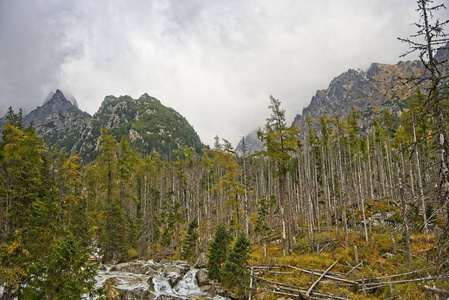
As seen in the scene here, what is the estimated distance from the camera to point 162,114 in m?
185

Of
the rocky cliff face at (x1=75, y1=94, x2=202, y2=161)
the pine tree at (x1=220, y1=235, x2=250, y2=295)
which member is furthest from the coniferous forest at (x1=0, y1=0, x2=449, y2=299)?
the rocky cliff face at (x1=75, y1=94, x2=202, y2=161)

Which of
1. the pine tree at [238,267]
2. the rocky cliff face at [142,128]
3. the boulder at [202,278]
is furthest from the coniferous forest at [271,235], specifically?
the rocky cliff face at [142,128]

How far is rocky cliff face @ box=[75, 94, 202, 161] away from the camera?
144 metres

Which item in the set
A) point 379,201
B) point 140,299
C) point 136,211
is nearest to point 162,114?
point 136,211

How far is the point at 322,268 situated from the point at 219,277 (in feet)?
27.4

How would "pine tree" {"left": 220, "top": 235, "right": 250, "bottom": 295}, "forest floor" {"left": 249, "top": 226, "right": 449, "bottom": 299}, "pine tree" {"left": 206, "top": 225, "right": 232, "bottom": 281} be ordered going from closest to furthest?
"forest floor" {"left": 249, "top": 226, "right": 449, "bottom": 299}, "pine tree" {"left": 220, "top": 235, "right": 250, "bottom": 295}, "pine tree" {"left": 206, "top": 225, "right": 232, "bottom": 281}

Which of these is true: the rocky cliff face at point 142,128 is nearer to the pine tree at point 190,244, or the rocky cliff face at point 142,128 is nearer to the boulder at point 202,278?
the pine tree at point 190,244

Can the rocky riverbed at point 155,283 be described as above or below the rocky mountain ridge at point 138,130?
below

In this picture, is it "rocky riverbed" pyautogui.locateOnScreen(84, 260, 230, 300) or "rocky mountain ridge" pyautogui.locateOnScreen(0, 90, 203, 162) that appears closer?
"rocky riverbed" pyautogui.locateOnScreen(84, 260, 230, 300)

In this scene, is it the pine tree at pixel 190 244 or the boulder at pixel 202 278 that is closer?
the boulder at pixel 202 278

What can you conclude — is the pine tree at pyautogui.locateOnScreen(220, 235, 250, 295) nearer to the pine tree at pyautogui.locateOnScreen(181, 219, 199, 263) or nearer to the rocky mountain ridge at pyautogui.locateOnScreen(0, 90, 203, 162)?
the pine tree at pyautogui.locateOnScreen(181, 219, 199, 263)

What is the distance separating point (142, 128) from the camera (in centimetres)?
15625

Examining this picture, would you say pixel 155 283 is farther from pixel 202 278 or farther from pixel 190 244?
pixel 190 244

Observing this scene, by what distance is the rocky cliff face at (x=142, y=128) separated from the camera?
144 metres
